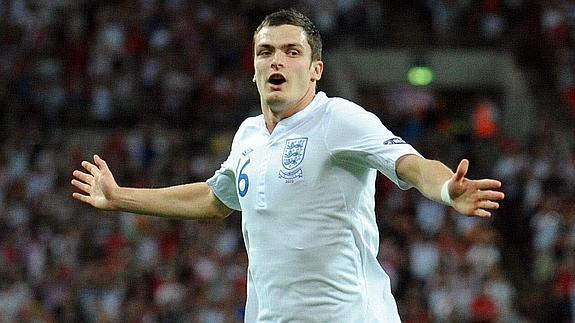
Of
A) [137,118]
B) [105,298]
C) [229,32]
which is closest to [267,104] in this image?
[105,298]

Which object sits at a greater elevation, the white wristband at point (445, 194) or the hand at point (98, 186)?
the hand at point (98, 186)

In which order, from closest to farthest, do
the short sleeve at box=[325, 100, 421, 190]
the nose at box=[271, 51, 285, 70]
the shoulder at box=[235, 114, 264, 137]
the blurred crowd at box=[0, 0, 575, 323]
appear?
1. the short sleeve at box=[325, 100, 421, 190]
2. the nose at box=[271, 51, 285, 70]
3. the shoulder at box=[235, 114, 264, 137]
4. the blurred crowd at box=[0, 0, 575, 323]

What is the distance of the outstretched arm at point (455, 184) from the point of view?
511 centimetres

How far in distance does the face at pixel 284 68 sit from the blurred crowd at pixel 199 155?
309 inches

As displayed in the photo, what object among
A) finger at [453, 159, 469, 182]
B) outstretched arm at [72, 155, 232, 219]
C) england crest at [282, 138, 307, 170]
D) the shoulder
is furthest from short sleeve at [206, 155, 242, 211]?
finger at [453, 159, 469, 182]

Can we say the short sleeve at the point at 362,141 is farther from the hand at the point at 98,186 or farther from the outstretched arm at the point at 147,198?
the hand at the point at 98,186

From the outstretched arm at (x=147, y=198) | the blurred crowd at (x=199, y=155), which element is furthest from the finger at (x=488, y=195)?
the blurred crowd at (x=199, y=155)

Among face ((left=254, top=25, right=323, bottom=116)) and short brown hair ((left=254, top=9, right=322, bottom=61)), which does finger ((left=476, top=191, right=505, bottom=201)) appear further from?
short brown hair ((left=254, top=9, right=322, bottom=61))

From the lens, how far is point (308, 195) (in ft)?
19.0

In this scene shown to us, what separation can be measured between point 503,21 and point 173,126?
6.30 m

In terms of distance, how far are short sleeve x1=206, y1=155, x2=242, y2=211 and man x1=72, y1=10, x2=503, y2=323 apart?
45 centimetres

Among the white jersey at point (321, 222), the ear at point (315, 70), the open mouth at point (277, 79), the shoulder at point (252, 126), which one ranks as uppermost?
the ear at point (315, 70)

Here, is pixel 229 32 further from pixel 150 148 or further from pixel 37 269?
pixel 37 269

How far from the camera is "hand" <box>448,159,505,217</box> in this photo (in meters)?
5.10
